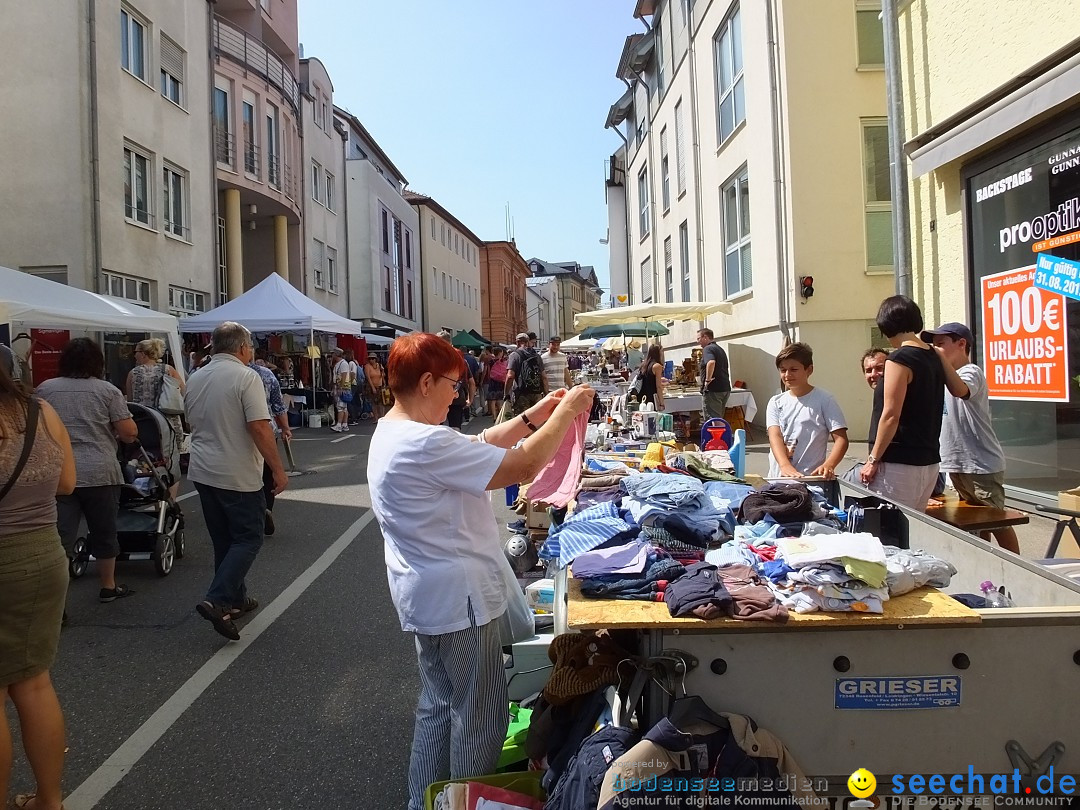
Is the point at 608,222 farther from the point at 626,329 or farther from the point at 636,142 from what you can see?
the point at 626,329

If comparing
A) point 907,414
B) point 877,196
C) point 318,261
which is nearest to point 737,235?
point 877,196

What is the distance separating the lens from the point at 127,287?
663 inches

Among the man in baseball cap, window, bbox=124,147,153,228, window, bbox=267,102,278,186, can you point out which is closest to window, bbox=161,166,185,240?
window, bbox=124,147,153,228

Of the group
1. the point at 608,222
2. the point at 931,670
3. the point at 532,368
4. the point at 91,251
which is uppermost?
the point at 608,222

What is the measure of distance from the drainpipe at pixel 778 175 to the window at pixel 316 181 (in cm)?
2018

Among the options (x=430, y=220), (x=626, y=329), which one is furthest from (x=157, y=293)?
(x=430, y=220)

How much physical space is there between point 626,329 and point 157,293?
10.9 metres

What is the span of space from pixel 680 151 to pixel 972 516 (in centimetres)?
1842

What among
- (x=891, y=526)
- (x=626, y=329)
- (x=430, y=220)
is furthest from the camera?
(x=430, y=220)

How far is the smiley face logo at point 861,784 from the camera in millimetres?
2350

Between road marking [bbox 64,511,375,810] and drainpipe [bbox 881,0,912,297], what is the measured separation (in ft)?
22.0

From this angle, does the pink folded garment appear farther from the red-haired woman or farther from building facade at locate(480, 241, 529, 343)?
building facade at locate(480, 241, 529, 343)

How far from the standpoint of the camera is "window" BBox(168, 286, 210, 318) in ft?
60.6

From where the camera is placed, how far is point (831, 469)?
4828 millimetres
